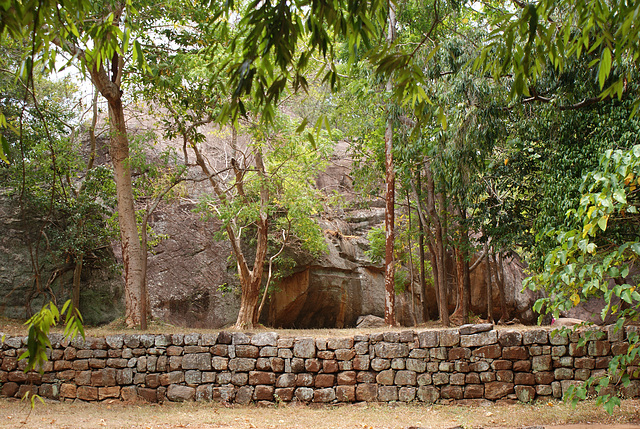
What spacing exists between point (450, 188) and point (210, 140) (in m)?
11.7

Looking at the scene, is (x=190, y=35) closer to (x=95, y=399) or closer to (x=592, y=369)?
(x=95, y=399)

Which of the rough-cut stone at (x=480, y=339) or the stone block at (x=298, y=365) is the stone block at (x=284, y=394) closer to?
the stone block at (x=298, y=365)

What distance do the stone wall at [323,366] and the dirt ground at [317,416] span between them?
219 mm

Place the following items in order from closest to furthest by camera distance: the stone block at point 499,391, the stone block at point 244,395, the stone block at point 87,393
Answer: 1. the stone block at point 499,391
2. the stone block at point 244,395
3. the stone block at point 87,393

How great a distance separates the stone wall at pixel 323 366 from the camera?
24.2 feet

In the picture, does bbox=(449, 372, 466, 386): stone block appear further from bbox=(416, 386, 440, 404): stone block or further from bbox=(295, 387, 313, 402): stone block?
bbox=(295, 387, 313, 402): stone block

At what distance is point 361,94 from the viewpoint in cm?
1062

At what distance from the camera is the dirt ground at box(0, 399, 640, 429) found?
6297 millimetres

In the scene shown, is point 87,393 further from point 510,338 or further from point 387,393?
point 510,338

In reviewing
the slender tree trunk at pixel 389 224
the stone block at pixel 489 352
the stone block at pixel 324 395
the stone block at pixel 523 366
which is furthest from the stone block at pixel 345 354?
the slender tree trunk at pixel 389 224

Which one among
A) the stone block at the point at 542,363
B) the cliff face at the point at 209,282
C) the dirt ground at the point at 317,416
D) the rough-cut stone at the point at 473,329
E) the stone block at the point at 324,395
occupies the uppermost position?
the cliff face at the point at 209,282

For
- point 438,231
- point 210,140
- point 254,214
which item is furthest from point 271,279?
point 210,140

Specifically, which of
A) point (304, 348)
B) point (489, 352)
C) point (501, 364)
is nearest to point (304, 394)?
point (304, 348)

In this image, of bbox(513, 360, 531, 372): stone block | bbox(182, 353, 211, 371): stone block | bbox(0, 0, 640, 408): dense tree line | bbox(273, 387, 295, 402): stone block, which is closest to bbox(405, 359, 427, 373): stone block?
bbox(513, 360, 531, 372): stone block
